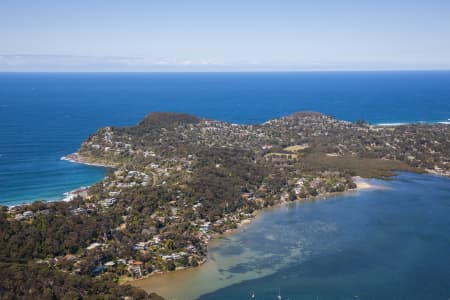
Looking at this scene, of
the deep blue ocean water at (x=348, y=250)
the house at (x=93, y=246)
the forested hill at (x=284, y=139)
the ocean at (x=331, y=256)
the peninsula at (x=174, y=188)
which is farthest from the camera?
the forested hill at (x=284, y=139)

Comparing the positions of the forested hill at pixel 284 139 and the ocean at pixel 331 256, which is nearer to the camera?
the ocean at pixel 331 256

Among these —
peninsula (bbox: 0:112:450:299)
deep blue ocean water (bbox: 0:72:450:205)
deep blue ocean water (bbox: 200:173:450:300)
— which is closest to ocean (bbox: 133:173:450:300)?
deep blue ocean water (bbox: 200:173:450:300)

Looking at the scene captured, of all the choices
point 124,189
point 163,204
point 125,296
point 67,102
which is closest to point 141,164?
point 124,189

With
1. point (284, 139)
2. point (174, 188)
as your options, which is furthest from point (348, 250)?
point (284, 139)

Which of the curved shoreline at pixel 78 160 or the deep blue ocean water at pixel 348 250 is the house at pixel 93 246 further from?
the curved shoreline at pixel 78 160

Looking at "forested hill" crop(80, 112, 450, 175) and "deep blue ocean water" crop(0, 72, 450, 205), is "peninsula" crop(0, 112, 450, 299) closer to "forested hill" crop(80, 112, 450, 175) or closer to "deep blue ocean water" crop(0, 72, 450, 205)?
"forested hill" crop(80, 112, 450, 175)

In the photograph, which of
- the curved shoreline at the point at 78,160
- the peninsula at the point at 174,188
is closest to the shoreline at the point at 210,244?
the peninsula at the point at 174,188
